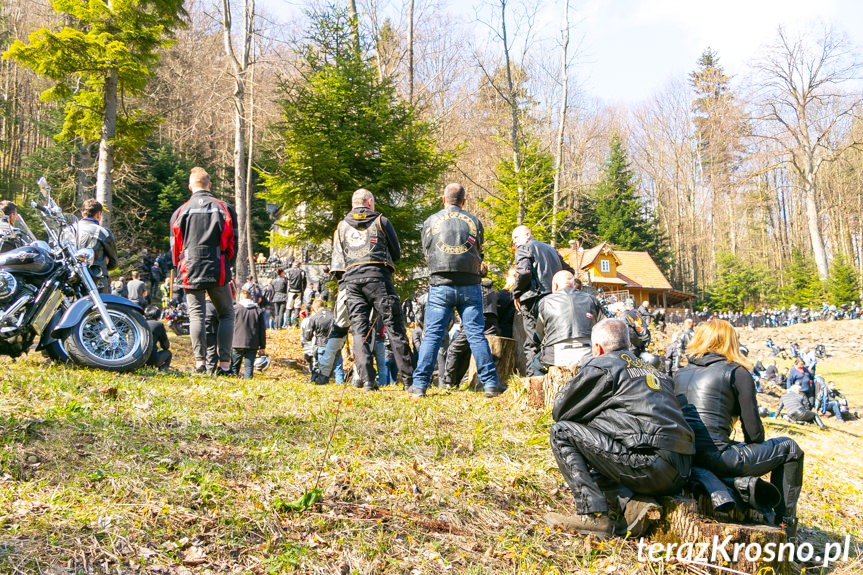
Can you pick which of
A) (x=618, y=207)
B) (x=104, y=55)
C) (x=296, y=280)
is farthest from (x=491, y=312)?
(x=618, y=207)

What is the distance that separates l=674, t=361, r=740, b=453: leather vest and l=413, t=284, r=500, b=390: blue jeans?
2530mm

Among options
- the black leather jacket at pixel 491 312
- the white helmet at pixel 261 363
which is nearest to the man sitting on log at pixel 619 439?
the black leather jacket at pixel 491 312

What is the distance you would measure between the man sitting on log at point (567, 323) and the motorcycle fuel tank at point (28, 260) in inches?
204

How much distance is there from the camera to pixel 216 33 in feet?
116

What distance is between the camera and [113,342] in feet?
21.1

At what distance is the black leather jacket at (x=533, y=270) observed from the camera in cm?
790

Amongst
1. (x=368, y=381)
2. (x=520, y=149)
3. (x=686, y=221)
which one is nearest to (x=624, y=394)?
(x=368, y=381)

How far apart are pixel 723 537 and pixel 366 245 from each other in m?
4.37

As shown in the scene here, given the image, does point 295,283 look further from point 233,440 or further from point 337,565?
point 337,565

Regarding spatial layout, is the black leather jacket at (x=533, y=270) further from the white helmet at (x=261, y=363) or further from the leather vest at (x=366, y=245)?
the white helmet at (x=261, y=363)

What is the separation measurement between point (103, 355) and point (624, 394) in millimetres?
5262

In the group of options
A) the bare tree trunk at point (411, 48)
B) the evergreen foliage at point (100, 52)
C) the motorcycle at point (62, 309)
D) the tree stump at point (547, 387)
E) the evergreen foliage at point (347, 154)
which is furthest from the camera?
the bare tree trunk at point (411, 48)

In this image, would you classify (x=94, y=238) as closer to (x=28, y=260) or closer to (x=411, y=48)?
(x=28, y=260)

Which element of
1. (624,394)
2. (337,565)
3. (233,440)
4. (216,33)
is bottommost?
(337,565)
